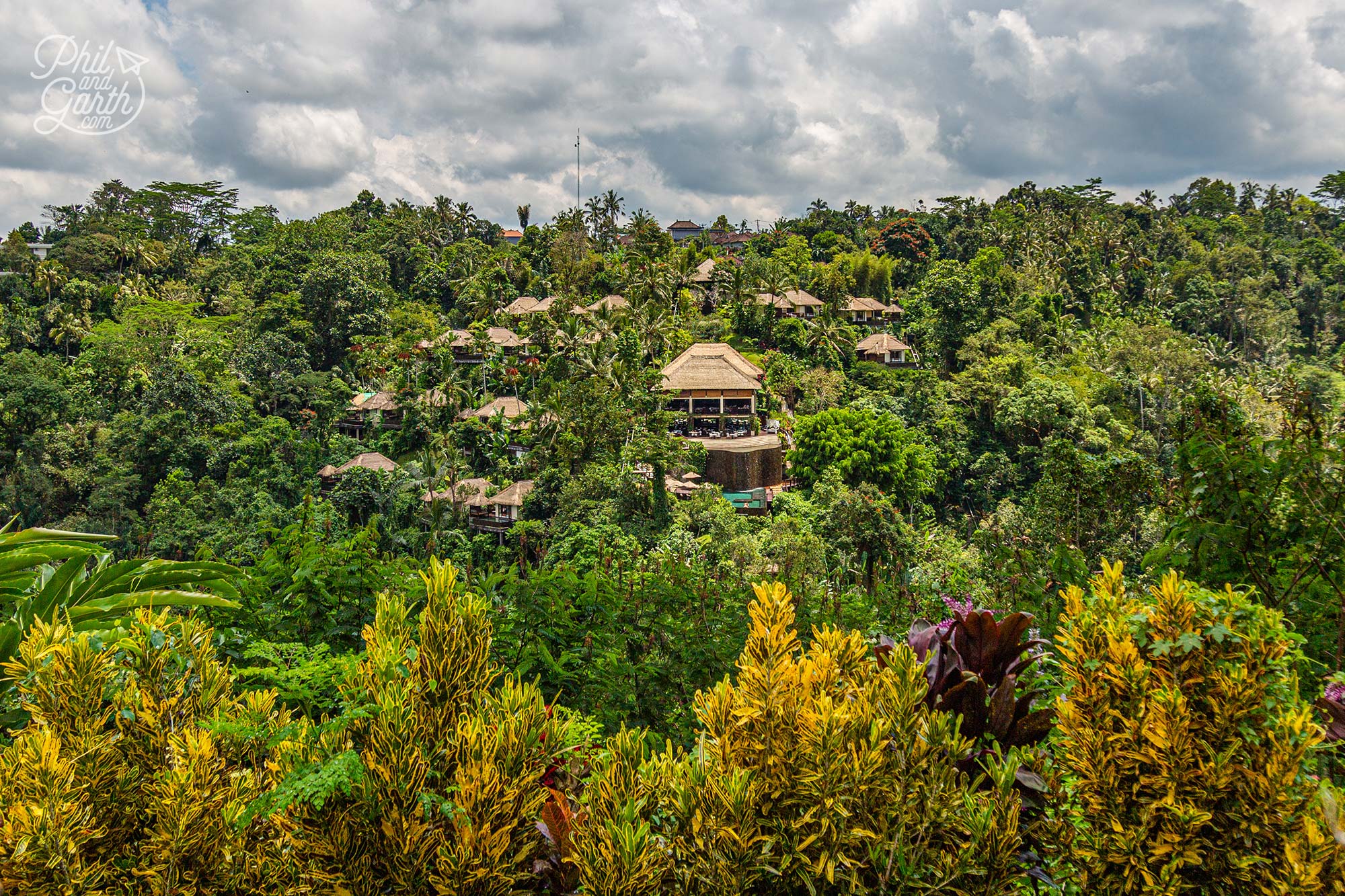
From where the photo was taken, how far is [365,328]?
32062 mm

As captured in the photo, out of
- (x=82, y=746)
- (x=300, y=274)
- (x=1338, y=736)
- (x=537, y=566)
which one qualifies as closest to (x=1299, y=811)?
(x=1338, y=736)

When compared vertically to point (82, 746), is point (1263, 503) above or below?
above

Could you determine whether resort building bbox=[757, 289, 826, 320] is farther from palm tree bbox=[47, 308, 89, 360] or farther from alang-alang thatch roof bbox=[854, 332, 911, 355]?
palm tree bbox=[47, 308, 89, 360]

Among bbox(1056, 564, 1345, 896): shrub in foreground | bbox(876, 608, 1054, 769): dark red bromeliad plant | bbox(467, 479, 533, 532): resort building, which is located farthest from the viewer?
bbox(467, 479, 533, 532): resort building

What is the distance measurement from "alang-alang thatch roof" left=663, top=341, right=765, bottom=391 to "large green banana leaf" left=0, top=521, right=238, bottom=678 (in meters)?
21.5

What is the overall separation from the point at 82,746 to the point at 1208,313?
1782 inches

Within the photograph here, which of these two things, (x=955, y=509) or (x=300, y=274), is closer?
(x=955, y=509)

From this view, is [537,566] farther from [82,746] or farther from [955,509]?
[955,509]

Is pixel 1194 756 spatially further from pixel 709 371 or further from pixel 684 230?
pixel 684 230

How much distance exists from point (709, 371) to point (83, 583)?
23.1 meters

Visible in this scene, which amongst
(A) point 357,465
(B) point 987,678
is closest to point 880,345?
(A) point 357,465

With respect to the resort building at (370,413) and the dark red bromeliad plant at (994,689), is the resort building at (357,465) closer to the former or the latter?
the resort building at (370,413)

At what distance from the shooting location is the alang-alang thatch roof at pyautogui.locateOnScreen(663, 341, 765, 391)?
24516mm

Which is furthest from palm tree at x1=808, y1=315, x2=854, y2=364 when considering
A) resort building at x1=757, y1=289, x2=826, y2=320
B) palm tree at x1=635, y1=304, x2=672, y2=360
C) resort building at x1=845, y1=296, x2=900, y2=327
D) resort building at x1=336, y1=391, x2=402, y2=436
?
resort building at x1=336, y1=391, x2=402, y2=436
